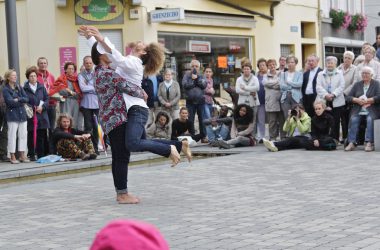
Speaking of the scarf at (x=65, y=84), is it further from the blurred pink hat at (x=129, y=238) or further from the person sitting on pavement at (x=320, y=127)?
the blurred pink hat at (x=129, y=238)

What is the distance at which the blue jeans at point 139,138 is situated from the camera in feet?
26.5

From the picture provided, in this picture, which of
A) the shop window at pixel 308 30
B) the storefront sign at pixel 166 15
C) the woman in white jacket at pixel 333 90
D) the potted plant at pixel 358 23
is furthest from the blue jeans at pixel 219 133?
the potted plant at pixel 358 23

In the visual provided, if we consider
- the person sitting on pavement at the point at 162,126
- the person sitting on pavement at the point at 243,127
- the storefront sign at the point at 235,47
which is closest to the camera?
the person sitting on pavement at the point at 243,127

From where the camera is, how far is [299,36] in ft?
99.2

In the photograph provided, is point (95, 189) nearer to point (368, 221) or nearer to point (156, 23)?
point (368, 221)

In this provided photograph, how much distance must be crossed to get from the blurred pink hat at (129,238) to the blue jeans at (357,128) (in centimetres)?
1288

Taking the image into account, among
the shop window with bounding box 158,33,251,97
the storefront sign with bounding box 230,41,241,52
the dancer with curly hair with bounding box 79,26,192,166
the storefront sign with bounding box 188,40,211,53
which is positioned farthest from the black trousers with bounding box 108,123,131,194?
the storefront sign with bounding box 230,41,241,52

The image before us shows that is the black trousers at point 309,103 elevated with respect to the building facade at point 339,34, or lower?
lower

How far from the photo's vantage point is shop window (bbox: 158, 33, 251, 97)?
24.1 m

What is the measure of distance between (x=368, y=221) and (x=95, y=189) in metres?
4.14

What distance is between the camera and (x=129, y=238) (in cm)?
169

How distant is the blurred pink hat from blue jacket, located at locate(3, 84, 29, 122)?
40.5ft

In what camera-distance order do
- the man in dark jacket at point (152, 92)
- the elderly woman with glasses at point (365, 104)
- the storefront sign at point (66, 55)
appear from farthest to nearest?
the storefront sign at point (66, 55) < the man in dark jacket at point (152, 92) < the elderly woman with glasses at point (365, 104)

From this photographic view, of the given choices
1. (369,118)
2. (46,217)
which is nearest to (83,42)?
(369,118)
